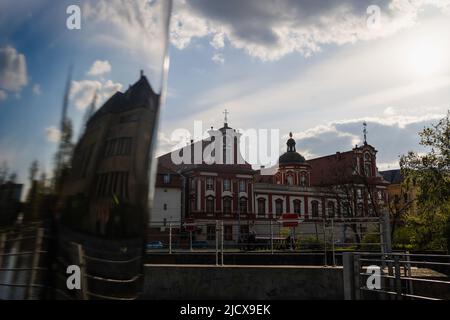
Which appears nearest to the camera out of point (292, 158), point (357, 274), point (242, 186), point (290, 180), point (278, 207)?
point (357, 274)

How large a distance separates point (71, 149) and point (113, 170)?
138mm

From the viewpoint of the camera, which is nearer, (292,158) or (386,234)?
(386,234)

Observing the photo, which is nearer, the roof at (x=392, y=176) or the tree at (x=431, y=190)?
the tree at (x=431, y=190)

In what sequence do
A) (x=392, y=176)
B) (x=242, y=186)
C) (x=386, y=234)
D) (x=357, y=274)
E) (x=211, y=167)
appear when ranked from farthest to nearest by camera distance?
A: (x=392, y=176)
(x=242, y=186)
(x=211, y=167)
(x=386, y=234)
(x=357, y=274)

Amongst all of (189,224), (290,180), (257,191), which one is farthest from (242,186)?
(189,224)

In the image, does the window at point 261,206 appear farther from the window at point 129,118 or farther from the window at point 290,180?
the window at point 129,118

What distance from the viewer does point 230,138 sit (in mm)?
67375

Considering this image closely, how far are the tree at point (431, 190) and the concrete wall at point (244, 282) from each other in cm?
1177

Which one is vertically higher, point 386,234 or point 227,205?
point 227,205

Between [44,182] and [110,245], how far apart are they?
27cm

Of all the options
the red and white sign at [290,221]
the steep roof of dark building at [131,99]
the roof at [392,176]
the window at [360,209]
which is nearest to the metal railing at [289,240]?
the red and white sign at [290,221]

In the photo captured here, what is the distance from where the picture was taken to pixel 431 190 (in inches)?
872

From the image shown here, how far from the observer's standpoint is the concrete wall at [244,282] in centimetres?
1030

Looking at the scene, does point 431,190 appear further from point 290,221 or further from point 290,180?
point 290,180
